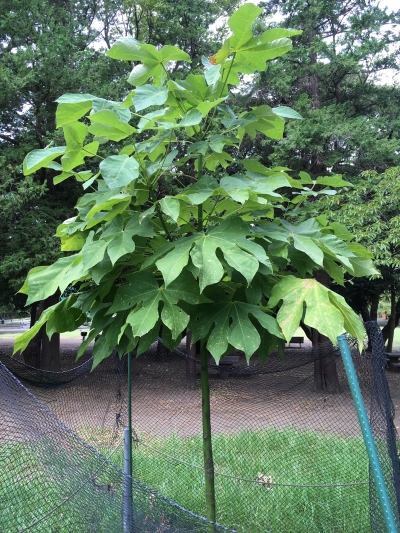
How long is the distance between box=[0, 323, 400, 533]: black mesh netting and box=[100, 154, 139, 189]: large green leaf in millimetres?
826

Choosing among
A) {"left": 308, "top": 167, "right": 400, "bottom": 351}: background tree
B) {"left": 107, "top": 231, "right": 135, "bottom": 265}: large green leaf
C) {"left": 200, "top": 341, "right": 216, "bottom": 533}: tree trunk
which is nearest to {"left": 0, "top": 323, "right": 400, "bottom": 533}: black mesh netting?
{"left": 200, "top": 341, "right": 216, "bottom": 533}: tree trunk

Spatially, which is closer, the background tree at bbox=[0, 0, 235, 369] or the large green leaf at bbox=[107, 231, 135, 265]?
the large green leaf at bbox=[107, 231, 135, 265]

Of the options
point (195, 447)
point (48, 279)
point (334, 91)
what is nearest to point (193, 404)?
point (195, 447)

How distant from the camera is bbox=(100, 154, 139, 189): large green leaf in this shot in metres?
1.25

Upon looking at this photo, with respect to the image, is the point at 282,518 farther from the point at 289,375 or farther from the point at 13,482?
the point at 13,482

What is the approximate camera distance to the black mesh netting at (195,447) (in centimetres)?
191

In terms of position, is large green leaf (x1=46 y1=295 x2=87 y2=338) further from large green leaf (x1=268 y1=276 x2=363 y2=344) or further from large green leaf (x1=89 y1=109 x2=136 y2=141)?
large green leaf (x1=268 y1=276 x2=363 y2=344)

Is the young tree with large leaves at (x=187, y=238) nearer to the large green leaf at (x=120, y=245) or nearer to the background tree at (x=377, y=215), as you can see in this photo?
the large green leaf at (x=120, y=245)

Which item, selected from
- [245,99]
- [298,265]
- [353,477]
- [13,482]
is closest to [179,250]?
[298,265]

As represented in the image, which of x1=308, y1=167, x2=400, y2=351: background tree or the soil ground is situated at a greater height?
x1=308, y1=167, x2=400, y2=351: background tree

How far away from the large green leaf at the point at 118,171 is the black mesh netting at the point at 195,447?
826mm

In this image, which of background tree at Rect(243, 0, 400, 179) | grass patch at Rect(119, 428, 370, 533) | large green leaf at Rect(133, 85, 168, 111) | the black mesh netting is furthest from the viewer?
background tree at Rect(243, 0, 400, 179)

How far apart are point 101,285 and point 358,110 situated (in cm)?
1047

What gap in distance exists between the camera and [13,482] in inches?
84.4
